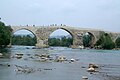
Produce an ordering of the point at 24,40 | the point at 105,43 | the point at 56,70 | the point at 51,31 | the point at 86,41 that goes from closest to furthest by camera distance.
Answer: the point at 56,70 → the point at 105,43 → the point at 51,31 → the point at 86,41 → the point at 24,40

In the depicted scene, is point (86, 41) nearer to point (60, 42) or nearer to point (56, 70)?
point (60, 42)

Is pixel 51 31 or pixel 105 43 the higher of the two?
pixel 51 31

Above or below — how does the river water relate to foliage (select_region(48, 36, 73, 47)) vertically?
below

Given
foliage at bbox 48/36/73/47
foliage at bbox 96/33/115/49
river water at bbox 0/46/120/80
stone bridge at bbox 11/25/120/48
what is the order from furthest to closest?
foliage at bbox 48/36/73/47, stone bridge at bbox 11/25/120/48, foliage at bbox 96/33/115/49, river water at bbox 0/46/120/80

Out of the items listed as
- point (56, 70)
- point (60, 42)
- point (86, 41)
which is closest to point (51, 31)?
point (86, 41)

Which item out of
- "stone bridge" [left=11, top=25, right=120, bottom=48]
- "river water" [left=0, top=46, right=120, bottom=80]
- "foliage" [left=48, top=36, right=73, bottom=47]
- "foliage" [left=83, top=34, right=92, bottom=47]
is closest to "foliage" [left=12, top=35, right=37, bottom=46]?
"foliage" [left=48, top=36, right=73, bottom=47]

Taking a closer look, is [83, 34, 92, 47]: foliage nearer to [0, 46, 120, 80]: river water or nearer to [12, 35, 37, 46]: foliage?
[12, 35, 37, 46]: foliage

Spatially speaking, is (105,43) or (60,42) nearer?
(105,43)

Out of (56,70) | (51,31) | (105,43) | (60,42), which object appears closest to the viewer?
(56,70)

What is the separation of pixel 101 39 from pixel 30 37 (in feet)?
163

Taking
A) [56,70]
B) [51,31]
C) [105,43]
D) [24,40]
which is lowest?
[56,70]

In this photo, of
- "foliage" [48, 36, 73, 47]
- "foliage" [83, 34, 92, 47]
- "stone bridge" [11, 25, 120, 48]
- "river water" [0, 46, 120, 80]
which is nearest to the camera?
"river water" [0, 46, 120, 80]

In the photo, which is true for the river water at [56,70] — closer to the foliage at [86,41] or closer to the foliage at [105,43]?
the foliage at [105,43]

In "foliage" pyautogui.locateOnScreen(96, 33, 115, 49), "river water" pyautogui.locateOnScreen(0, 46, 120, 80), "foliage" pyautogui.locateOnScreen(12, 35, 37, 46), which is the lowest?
"river water" pyautogui.locateOnScreen(0, 46, 120, 80)
